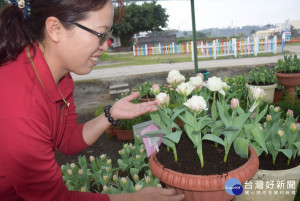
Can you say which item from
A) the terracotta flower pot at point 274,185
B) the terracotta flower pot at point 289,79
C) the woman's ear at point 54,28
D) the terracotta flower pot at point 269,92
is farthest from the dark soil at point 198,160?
the terracotta flower pot at point 289,79

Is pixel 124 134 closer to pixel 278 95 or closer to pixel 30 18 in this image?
pixel 30 18

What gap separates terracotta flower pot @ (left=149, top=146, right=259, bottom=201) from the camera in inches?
37.4

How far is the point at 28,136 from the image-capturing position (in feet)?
2.77

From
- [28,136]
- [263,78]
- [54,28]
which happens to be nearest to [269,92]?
[263,78]

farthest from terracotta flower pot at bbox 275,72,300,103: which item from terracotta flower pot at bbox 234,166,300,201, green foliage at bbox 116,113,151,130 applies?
terracotta flower pot at bbox 234,166,300,201

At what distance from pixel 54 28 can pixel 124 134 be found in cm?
245

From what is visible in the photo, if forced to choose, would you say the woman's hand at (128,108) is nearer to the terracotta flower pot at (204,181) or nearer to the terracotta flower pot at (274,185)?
the terracotta flower pot at (204,181)

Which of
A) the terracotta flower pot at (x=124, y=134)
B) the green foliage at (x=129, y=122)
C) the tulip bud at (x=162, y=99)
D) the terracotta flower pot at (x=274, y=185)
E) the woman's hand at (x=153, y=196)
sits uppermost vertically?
the tulip bud at (x=162, y=99)

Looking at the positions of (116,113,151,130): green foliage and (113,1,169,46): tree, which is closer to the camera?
(116,113,151,130): green foliage

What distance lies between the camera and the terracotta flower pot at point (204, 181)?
0.95 m

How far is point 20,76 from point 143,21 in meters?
24.0

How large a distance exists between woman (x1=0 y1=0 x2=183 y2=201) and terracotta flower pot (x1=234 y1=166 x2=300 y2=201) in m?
0.45

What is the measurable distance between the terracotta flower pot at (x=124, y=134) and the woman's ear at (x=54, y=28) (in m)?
2.35

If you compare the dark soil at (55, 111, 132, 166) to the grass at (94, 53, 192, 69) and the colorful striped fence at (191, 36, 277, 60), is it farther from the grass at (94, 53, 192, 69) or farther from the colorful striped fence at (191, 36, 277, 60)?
the colorful striped fence at (191, 36, 277, 60)
